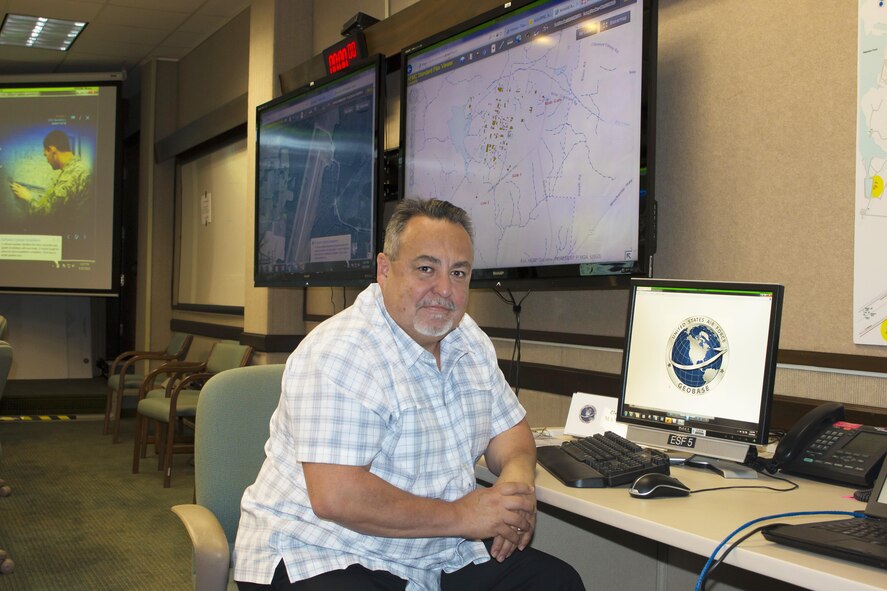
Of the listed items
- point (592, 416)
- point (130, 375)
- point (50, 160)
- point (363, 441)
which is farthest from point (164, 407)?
point (50, 160)

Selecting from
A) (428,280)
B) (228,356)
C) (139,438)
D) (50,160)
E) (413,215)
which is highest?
(50,160)

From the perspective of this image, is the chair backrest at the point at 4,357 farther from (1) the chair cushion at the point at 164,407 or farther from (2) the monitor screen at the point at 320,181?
(1) the chair cushion at the point at 164,407

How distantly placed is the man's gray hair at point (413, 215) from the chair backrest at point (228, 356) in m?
3.44

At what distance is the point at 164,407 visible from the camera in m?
5.08

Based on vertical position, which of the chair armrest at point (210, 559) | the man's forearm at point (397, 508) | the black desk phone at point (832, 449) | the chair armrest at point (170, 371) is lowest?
the chair armrest at point (170, 371)

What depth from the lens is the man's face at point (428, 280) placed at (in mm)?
1789

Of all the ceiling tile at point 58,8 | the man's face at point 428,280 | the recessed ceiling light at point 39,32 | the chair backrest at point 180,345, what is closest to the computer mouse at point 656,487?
the man's face at point 428,280

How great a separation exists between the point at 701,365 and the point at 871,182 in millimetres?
615

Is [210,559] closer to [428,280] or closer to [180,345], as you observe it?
[428,280]

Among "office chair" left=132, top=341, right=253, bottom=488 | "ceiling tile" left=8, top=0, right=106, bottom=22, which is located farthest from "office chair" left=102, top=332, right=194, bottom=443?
"ceiling tile" left=8, top=0, right=106, bottom=22

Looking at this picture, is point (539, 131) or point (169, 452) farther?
point (169, 452)

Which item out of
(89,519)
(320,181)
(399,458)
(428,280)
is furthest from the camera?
(89,519)

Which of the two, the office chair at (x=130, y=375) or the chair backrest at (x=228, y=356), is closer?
the chair backrest at (x=228, y=356)

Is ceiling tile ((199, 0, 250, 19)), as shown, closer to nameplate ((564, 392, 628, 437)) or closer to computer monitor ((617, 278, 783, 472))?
nameplate ((564, 392, 628, 437))
